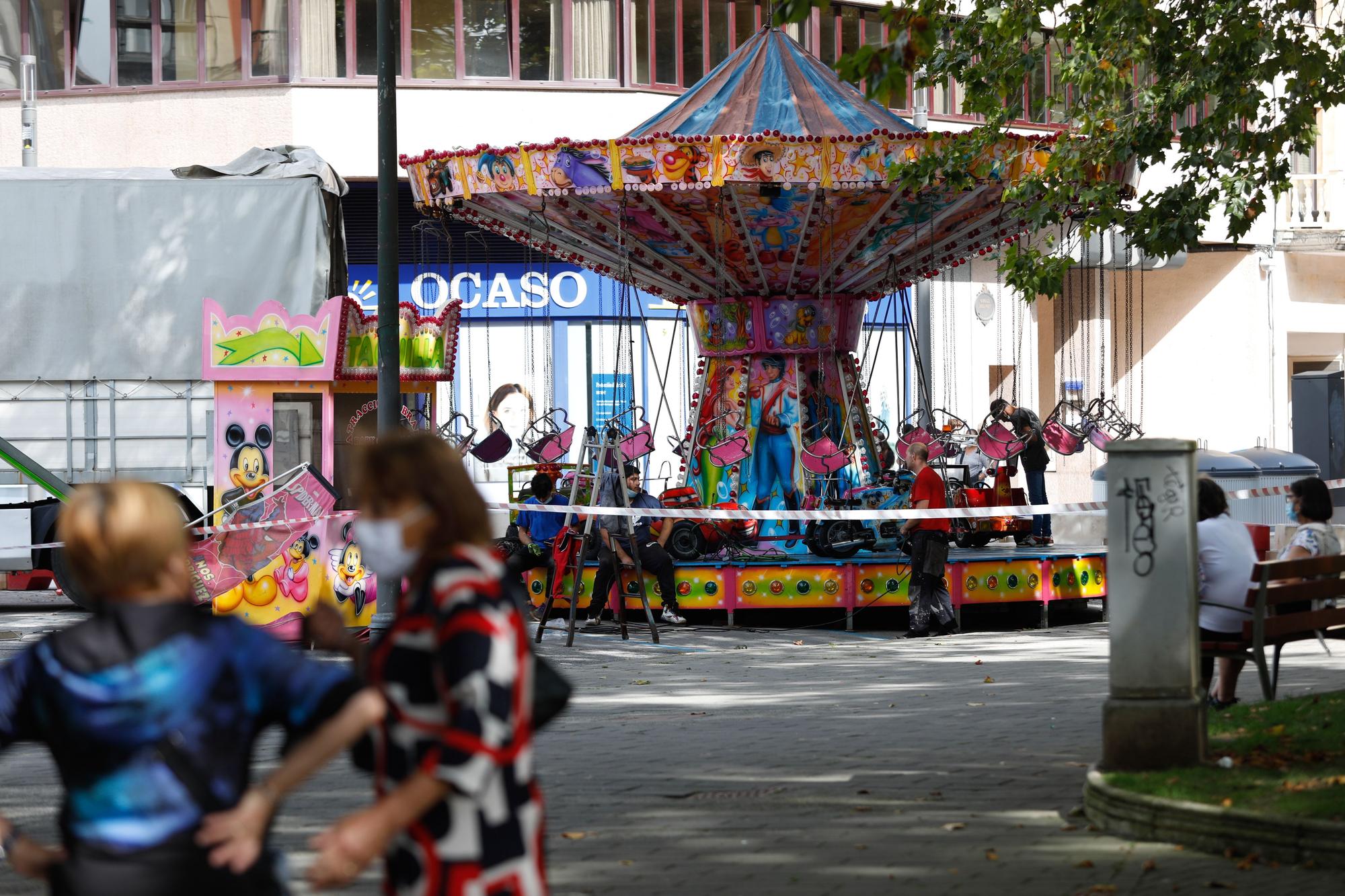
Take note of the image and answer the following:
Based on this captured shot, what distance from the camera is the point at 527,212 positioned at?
53.9 ft

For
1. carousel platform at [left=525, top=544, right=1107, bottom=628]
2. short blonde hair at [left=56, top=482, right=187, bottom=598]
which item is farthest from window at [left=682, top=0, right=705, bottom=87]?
short blonde hair at [left=56, top=482, right=187, bottom=598]

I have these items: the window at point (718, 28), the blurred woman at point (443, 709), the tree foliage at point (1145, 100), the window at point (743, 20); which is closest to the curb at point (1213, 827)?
the blurred woman at point (443, 709)

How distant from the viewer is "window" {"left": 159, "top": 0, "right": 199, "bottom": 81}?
2942 cm

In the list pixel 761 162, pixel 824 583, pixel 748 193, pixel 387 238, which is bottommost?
pixel 824 583

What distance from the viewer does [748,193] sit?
1521cm

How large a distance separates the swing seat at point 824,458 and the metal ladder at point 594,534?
7.00ft

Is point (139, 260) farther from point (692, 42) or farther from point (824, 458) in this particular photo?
point (692, 42)

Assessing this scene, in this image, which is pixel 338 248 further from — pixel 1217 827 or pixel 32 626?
pixel 1217 827

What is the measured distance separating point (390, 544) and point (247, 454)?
44.6 feet

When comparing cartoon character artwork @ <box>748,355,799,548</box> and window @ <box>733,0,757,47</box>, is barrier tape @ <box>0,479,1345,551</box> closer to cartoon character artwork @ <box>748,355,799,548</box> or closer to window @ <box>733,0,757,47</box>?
cartoon character artwork @ <box>748,355,799,548</box>

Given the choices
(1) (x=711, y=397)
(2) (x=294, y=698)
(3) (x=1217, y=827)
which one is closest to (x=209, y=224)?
(1) (x=711, y=397)

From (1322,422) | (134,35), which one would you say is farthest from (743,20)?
(1322,422)

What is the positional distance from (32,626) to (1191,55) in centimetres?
1112

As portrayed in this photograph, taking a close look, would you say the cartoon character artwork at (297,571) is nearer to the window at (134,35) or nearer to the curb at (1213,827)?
the curb at (1213,827)
